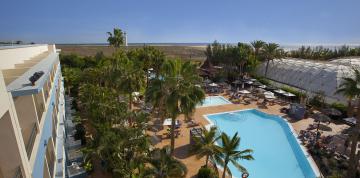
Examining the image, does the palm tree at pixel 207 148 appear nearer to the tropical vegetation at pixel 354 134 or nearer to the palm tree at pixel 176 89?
the palm tree at pixel 176 89

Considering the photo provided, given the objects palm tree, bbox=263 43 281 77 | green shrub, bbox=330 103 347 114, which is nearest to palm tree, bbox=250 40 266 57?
palm tree, bbox=263 43 281 77

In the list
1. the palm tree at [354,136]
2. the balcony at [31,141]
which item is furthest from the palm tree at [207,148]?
the balcony at [31,141]

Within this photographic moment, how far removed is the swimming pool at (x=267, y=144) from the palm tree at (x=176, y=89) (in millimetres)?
7384

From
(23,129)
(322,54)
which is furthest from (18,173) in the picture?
(322,54)

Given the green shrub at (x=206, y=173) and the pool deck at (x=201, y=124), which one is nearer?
the green shrub at (x=206, y=173)

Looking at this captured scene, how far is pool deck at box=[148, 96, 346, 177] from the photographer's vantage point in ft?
60.5

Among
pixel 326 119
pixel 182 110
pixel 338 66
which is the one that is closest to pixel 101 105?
pixel 182 110

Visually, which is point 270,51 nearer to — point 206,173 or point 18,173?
point 206,173

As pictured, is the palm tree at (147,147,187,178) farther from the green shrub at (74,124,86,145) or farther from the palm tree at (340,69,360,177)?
the palm tree at (340,69,360,177)

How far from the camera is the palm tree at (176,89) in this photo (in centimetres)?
1534

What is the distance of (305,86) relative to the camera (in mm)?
39188

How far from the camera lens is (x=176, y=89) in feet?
50.6

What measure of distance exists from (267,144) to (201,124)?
7440 millimetres

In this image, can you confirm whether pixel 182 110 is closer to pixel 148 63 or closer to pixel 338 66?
pixel 148 63
